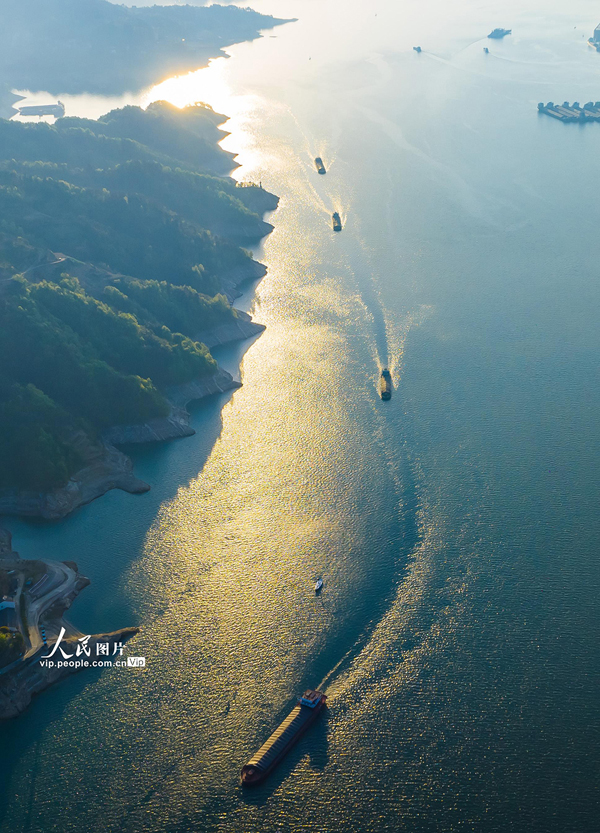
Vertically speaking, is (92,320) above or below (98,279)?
above

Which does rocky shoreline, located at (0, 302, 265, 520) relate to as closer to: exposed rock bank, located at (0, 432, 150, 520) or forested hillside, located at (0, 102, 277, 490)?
exposed rock bank, located at (0, 432, 150, 520)

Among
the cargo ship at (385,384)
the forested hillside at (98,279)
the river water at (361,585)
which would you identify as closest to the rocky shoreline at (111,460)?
the forested hillside at (98,279)

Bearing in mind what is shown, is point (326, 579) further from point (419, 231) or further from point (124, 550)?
point (419, 231)

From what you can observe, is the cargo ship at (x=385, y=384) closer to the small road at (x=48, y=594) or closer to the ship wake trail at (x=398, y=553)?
the ship wake trail at (x=398, y=553)

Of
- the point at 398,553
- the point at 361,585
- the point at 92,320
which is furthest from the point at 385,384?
the point at 92,320

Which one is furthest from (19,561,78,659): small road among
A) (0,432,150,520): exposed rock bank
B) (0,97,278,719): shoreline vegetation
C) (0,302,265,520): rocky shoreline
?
(0,302,265,520): rocky shoreline

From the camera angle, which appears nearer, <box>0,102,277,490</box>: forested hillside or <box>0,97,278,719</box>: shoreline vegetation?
<box>0,97,278,719</box>: shoreline vegetation

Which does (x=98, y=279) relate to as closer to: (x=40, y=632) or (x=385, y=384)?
(x=385, y=384)

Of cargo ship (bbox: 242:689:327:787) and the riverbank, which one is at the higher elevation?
cargo ship (bbox: 242:689:327:787)
